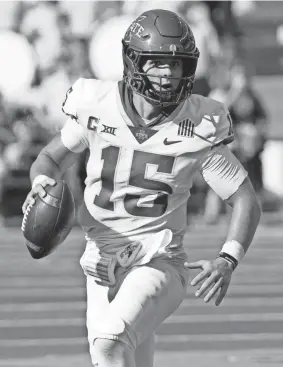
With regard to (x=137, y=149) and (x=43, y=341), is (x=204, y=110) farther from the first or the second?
(x=43, y=341)

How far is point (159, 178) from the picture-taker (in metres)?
4.92

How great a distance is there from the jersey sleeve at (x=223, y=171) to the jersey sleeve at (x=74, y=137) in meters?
0.51

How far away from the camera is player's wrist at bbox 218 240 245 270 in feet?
15.7

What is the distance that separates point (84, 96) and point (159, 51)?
432mm

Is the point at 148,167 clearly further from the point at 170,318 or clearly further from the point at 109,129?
the point at 170,318

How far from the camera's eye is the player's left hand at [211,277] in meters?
4.57

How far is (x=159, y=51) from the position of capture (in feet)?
15.7

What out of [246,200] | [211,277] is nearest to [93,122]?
[246,200]

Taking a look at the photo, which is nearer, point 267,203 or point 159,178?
point 159,178

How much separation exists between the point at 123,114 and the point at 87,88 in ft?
0.72

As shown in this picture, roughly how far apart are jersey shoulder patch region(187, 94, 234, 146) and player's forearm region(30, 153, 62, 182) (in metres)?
0.62

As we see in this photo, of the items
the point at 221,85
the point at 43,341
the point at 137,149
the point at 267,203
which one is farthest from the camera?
the point at 267,203

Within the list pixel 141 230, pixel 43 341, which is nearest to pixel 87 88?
pixel 141 230

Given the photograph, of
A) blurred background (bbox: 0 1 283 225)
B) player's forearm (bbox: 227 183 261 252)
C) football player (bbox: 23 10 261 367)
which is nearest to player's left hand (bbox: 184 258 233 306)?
football player (bbox: 23 10 261 367)
